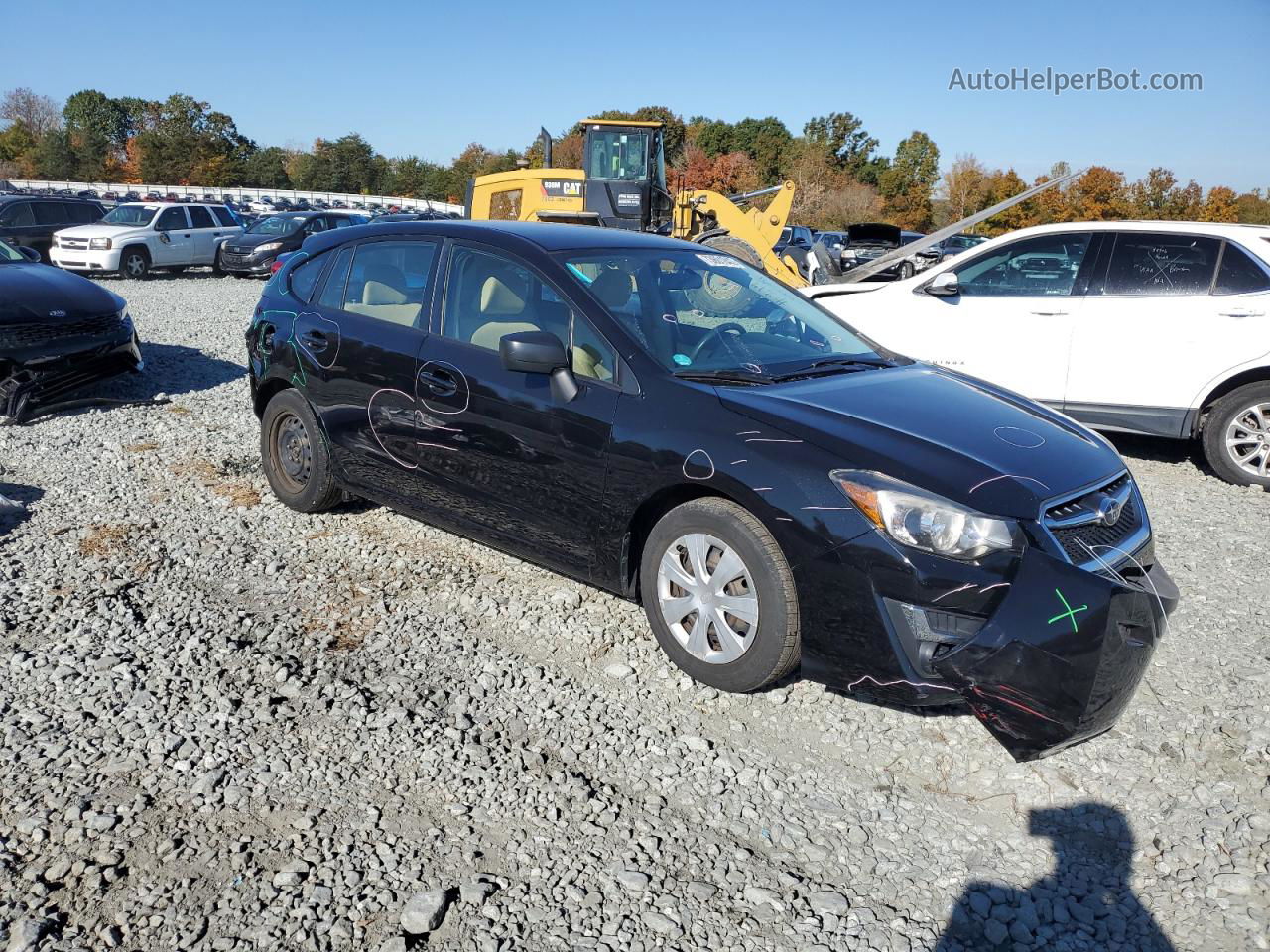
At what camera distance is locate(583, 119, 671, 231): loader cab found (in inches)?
611

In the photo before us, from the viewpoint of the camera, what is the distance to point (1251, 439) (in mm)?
6758

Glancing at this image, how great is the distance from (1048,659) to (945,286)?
5163mm

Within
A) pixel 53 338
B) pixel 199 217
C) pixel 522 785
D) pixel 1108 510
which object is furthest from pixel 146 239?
pixel 1108 510

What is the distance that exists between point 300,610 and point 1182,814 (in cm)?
366

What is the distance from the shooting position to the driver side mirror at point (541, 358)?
3.94 m

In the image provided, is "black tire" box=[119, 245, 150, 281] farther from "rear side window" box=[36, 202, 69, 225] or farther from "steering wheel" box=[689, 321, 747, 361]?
"steering wheel" box=[689, 321, 747, 361]

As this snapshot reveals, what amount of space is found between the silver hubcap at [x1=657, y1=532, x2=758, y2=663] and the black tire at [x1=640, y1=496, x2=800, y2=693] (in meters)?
0.03

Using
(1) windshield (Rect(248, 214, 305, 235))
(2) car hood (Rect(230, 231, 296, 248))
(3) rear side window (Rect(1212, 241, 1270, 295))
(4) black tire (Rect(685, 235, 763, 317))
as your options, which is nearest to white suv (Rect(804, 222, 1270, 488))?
(3) rear side window (Rect(1212, 241, 1270, 295))

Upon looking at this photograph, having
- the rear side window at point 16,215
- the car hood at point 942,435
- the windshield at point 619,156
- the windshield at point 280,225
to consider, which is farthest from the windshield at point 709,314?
the rear side window at point 16,215

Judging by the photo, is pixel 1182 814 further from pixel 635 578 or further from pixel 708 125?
pixel 708 125

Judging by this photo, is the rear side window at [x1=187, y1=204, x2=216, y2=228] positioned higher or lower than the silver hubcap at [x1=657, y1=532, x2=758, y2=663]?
higher

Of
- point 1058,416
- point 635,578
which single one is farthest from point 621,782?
point 1058,416

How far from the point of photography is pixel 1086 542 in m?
3.27

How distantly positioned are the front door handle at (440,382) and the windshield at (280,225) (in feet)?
63.2
